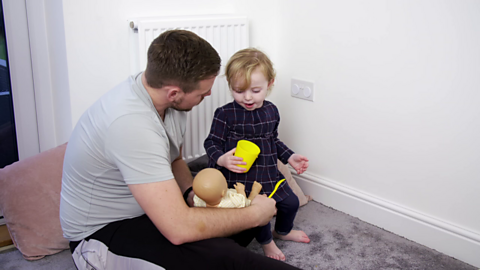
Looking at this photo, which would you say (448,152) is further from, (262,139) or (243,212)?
(243,212)

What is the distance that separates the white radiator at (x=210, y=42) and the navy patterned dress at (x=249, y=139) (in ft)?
1.00

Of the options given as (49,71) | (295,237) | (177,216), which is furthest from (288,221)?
(49,71)

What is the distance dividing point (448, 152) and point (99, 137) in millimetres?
1381

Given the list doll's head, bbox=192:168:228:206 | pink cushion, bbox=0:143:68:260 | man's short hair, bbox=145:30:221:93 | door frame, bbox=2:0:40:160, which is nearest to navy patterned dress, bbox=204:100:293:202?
doll's head, bbox=192:168:228:206

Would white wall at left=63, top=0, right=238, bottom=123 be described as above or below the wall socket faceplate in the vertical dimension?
above

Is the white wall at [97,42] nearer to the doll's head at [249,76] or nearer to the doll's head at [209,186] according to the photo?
the doll's head at [249,76]

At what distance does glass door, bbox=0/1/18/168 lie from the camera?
198cm

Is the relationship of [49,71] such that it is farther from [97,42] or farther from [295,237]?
[295,237]

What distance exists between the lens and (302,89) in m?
2.35

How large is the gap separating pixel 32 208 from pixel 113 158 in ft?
2.41

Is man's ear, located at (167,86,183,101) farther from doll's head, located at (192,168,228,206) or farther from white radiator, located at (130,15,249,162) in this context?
white radiator, located at (130,15,249,162)

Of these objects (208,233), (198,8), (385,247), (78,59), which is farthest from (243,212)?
(198,8)

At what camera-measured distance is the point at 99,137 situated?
1.34 metres

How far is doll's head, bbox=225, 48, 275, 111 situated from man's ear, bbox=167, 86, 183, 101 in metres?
0.47
